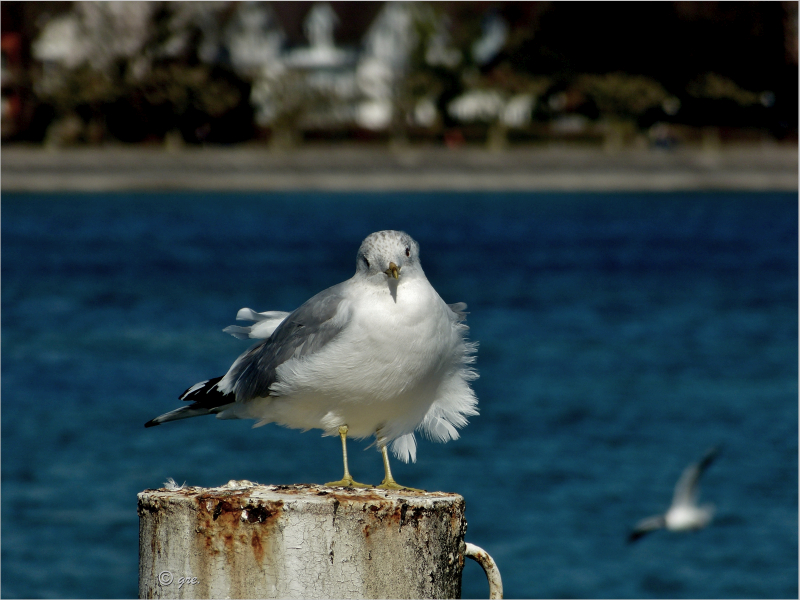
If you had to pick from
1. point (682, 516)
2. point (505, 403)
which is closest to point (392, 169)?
point (505, 403)

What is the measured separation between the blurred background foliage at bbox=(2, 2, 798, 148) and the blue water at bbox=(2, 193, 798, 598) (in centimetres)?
641

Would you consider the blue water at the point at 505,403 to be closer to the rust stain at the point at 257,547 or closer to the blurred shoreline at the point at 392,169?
the blurred shoreline at the point at 392,169

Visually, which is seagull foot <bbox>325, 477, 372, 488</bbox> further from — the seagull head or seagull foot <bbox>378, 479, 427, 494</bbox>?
the seagull head

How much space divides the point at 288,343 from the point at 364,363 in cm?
45

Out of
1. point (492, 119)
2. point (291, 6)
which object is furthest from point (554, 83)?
point (291, 6)

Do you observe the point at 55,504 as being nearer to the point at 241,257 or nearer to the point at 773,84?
the point at 773,84

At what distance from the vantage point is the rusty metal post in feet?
11.6

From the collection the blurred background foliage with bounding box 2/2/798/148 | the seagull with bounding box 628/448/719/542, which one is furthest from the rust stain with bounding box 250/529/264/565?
the blurred background foliage with bounding box 2/2/798/148

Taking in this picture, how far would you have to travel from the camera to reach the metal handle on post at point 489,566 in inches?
156

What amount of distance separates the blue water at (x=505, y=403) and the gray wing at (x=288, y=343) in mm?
8454

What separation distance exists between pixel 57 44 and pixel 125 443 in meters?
48.0

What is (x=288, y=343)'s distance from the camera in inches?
192

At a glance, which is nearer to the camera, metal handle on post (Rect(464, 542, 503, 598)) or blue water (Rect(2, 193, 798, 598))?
metal handle on post (Rect(464, 542, 503, 598))

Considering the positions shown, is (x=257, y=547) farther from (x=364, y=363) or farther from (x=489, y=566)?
(x=364, y=363)
